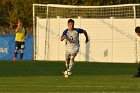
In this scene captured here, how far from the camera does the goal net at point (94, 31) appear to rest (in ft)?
106

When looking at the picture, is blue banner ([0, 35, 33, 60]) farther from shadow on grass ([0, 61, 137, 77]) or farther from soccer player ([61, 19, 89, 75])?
soccer player ([61, 19, 89, 75])

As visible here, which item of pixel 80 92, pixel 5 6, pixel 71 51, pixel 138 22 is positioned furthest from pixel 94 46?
pixel 5 6

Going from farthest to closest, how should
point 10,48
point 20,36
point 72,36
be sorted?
1. point 10,48
2. point 20,36
3. point 72,36

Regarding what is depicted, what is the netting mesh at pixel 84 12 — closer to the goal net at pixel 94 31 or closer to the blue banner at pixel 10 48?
the goal net at pixel 94 31

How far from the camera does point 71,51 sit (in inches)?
794

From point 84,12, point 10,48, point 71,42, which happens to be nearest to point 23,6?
point 10,48

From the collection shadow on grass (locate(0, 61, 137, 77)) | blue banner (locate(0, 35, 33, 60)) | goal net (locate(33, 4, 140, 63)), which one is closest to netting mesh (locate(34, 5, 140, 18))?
goal net (locate(33, 4, 140, 63))

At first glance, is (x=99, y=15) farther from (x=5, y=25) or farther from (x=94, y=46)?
(x=5, y=25)

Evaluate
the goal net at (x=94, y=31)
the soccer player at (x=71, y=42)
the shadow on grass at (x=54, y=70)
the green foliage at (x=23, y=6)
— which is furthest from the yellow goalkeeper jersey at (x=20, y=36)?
the green foliage at (x=23, y=6)

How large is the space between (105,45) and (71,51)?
1252cm

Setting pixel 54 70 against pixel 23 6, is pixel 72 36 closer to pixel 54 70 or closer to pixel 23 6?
pixel 54 70

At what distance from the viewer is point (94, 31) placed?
33000 millimetres

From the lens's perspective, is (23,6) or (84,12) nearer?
(84,12)

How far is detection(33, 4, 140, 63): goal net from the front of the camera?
32.2 meters
